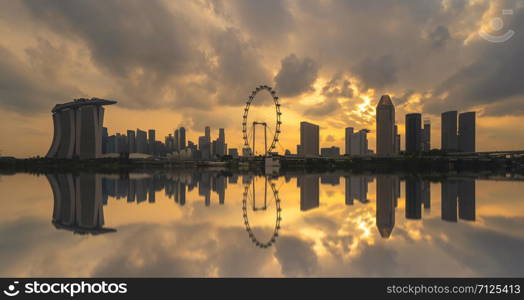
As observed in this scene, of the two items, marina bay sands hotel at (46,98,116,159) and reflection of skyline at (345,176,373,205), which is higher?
marina bay sands hotel at (46,98,116,159)

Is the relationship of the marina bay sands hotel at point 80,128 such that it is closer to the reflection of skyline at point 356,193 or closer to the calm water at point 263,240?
the reflection of skyline at point 356,193

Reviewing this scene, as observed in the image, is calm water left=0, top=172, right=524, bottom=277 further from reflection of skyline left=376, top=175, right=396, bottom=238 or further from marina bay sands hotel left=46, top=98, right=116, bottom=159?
marina bay sands hotel left=46, top=98, right=116, bottom=159

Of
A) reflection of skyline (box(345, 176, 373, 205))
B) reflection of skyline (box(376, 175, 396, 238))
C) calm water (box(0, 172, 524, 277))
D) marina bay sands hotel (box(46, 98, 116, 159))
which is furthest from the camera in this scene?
marina bay sands hotel (box(46, 98, 116, 159))

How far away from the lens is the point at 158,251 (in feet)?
35.6

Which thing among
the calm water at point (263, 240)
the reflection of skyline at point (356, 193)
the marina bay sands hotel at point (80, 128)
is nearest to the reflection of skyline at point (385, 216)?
the calm water at point (263, 240)

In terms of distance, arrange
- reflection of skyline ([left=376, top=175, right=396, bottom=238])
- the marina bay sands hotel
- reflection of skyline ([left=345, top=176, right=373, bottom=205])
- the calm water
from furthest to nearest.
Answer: the marina bay sands hotel
reflection of skyline ([left=345, top=176, right=373, bottom=205])
reflection of skyline ([left=376, top=175, right=396, bottom=238])
the calm water

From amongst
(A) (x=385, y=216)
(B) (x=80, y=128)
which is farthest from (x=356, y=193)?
(B) (x=80, y=128)

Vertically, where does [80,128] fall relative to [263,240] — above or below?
above

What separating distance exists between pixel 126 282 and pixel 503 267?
1026cm

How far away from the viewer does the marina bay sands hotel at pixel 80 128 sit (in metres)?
182

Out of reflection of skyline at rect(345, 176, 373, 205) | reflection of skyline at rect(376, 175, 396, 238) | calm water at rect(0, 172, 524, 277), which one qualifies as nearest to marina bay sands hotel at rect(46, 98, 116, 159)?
reflection of skyline at rect(345, 176, 373, 205)

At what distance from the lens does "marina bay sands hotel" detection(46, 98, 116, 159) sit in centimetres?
18250

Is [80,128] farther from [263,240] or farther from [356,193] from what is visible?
[263,240]

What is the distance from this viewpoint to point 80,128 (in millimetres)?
185375
